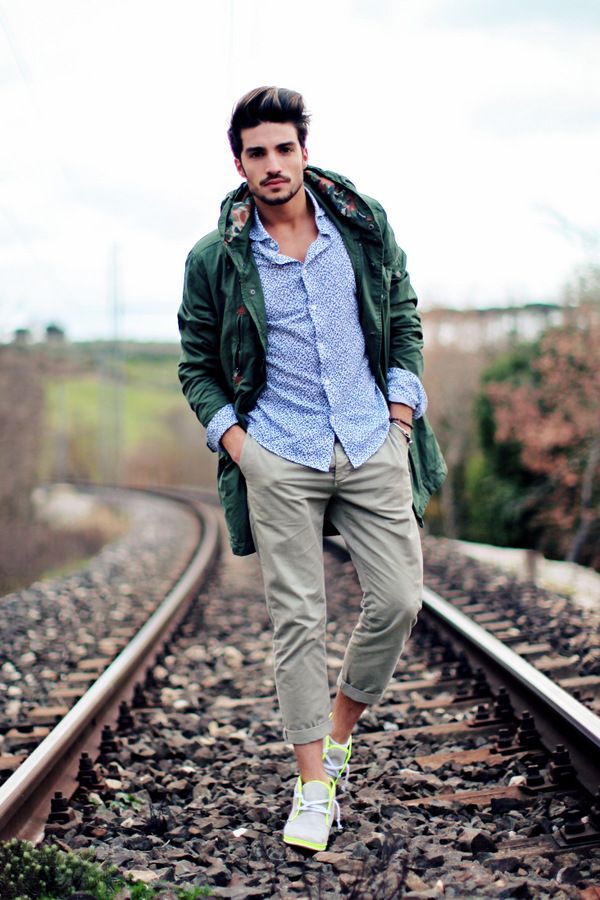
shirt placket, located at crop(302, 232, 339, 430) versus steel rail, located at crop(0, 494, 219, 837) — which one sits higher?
shirt placket, located at crop(302, 232, 339, 430)

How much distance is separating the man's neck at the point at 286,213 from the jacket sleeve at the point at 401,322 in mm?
268

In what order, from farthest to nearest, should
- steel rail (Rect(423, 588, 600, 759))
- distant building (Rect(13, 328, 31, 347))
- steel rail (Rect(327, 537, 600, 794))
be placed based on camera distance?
distant building (Rect(13, 328, 31, 347)), steel rail (Rect(423, 588, 600, 759)), steel rail (Rect(327, 537, 600, 794))

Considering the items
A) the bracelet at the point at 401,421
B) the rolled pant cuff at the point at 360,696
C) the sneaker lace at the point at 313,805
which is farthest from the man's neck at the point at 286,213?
the sneaker lace at the point at 313,805

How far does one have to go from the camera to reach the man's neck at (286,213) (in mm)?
2863

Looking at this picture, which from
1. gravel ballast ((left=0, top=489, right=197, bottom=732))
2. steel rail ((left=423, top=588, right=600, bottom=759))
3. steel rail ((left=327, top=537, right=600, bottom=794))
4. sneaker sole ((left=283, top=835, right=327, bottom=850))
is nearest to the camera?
sneaker sole ((left=283, top=835, right=327, bottom=850))

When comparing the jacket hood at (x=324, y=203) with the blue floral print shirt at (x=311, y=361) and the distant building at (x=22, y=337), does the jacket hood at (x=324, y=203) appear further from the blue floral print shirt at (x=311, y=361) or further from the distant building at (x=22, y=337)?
the distant building at (x=22, y=337)

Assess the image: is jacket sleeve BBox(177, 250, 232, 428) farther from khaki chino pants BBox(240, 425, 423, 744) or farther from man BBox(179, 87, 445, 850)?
khaki chino pants BBox(240, 425, 423, 744)

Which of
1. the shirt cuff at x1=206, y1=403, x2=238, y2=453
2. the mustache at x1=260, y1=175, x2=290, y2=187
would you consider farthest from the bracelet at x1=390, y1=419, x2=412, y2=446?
the mustache at x1=260, y1=175, x2=290, y2=187

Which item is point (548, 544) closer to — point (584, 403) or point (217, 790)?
point (584, 403)

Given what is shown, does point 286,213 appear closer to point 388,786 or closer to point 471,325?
point 388,786

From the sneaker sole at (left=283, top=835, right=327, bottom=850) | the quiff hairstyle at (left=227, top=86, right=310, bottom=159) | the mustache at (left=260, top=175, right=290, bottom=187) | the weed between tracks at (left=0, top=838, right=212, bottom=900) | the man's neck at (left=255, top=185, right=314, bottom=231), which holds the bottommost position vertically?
the sneaker sole at (left=283, top=835, right=327, bottom=850)

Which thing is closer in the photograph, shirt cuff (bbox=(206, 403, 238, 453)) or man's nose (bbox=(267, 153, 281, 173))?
man's nose (bbox=(267, 153, 281, 173))

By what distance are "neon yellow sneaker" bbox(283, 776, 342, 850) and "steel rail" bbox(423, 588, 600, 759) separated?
2.81ft

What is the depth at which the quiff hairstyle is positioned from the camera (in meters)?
2.78
